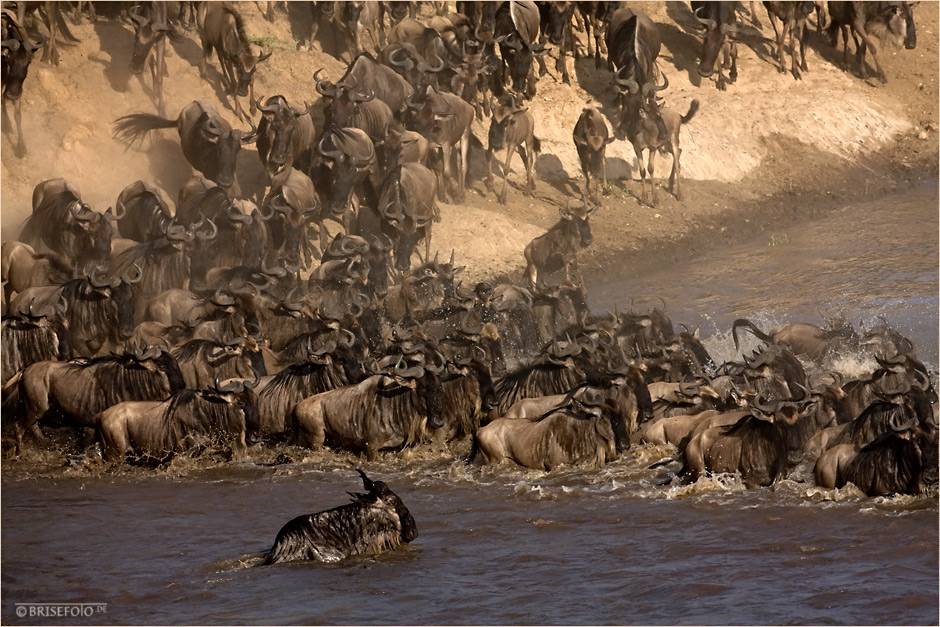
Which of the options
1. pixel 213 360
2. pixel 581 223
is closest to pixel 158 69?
pixel 581 223

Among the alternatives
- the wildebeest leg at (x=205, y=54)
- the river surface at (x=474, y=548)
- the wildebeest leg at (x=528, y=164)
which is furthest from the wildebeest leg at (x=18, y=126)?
the river surface at (x=474, y=548)

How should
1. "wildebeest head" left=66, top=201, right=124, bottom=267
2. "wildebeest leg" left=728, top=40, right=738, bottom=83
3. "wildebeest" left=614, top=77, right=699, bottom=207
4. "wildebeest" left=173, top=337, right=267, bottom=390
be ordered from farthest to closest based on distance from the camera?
"wildebeest leg" left=728, top=40, right=738, bottom=83
"wildebeest" left=614, top=77, right=699, bottom=207
"wildebeest head" left=66, top=201, right=124, bottom=267
"wildebeest" left=173, top=337, right=267, bottom=390

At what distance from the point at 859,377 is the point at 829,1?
1522 cm

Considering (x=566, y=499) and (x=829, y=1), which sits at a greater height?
(x=829, y=1)

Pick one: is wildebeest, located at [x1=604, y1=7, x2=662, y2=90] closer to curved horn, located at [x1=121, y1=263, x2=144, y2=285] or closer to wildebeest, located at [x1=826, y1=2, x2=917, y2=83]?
wildebeest, located at [x1=826, y1=2, x2=917, y2=83]

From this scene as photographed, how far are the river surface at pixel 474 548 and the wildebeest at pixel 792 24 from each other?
624 inches

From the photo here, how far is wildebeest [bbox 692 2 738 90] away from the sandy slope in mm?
262

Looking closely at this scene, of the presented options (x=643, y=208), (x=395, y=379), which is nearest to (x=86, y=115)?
(x=643, y=208)

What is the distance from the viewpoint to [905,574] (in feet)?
24.3

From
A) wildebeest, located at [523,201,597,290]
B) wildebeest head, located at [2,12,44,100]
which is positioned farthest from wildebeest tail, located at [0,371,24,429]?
wildebeest, located at [523,201,597,290]

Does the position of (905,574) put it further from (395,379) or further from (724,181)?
(724,181)

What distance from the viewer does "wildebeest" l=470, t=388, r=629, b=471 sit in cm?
982

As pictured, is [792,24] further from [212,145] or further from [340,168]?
[212,145]

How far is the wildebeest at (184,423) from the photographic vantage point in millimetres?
10367
